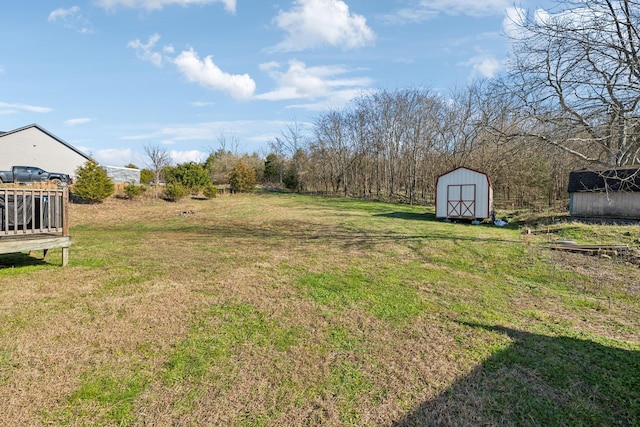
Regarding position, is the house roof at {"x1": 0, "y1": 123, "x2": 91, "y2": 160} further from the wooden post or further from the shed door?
the shed door

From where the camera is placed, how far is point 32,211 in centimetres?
558

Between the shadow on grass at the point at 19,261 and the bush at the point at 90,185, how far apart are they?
1116cm

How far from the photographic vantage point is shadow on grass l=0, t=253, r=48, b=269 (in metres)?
5.97

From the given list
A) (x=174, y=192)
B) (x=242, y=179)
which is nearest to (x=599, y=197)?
(x=174, y=192)

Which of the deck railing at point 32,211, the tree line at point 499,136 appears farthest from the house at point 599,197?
the deck railing at point 32,211

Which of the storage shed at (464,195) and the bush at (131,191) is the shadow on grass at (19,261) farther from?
the storage shed at (464,195)

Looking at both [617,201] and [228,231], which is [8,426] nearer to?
[228,231]

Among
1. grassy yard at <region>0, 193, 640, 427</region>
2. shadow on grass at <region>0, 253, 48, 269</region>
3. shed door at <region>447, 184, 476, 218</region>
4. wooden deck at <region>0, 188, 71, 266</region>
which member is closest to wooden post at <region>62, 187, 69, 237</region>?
wooden deck at <region>0, 188, 71, 266</region>

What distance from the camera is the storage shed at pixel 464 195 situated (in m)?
15.9

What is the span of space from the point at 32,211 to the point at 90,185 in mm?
12867

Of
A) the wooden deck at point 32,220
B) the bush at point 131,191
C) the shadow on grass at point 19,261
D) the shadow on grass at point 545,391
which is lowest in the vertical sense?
the shadow on grass at point 545,391

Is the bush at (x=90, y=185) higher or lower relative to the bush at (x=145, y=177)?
lower

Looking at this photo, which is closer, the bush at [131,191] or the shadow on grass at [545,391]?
the shadow on grass at [545,391]

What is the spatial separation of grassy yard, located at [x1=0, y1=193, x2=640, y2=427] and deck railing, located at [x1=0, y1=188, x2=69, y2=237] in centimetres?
70
